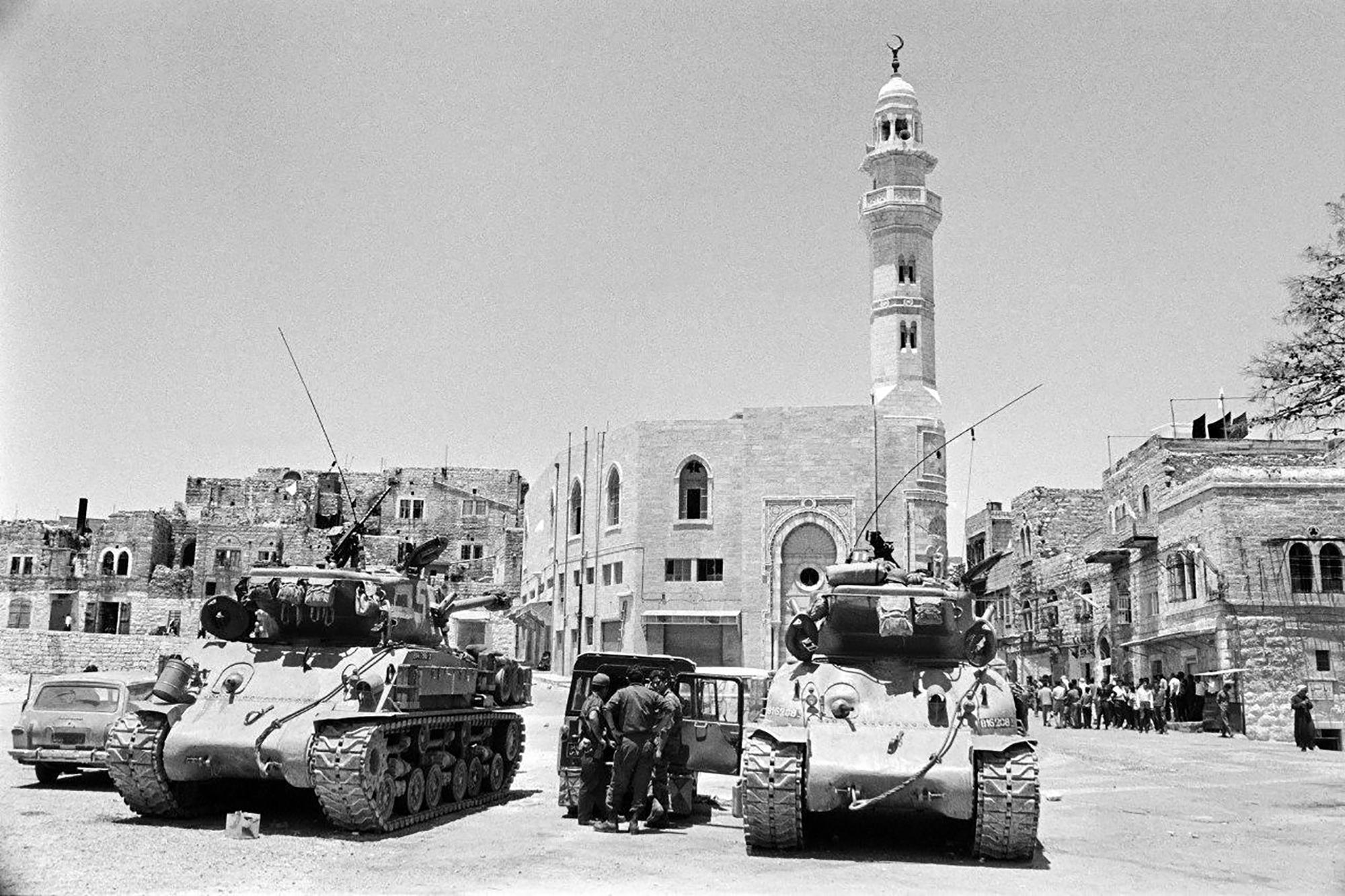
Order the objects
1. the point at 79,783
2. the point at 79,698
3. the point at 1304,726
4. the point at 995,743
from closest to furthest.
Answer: the point at 995,743 → the point at 79,698 → the point at 79,783 → the point at 1304,726

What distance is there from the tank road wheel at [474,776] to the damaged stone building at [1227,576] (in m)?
23.7

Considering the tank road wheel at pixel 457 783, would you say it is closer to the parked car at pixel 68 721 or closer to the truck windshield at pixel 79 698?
the parked car at pixel 68 721

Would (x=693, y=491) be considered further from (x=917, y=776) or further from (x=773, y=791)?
(x=773, y=791)

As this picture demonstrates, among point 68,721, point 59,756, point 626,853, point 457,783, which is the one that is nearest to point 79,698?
point 68,721

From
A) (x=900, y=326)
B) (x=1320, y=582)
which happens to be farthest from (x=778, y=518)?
(x=1320, y=582)

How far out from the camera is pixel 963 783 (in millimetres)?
11383

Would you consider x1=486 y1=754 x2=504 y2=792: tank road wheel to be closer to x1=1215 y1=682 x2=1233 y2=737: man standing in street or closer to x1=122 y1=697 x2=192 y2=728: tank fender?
x1=122 y1=697 x2=192 y2=728: tank fender

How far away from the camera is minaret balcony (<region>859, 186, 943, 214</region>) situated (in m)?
59.4

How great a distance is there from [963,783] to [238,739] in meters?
7.02

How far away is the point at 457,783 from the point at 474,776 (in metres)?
0.73

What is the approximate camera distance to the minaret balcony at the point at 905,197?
59375 mm

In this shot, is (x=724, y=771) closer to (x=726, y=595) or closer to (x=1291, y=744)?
(x=1291, y=744)

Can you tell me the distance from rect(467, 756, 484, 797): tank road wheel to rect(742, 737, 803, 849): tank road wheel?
515cm

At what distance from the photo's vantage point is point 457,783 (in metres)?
15.0
